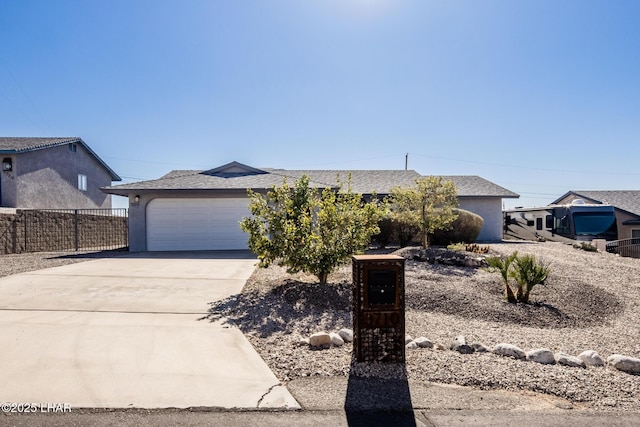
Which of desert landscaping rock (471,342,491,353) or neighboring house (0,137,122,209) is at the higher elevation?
neighboring house (0,137,122,209)

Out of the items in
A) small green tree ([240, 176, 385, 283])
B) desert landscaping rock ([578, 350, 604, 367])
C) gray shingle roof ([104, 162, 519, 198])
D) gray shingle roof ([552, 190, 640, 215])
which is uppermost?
gray shingle roof ([104, 162, 519, 198])

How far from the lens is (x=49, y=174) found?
2317 cm

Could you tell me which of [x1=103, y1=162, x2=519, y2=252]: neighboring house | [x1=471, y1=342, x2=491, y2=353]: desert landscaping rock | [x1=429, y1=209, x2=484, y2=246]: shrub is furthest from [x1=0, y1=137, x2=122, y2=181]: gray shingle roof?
[x1=471, y1=342, x2=491, y2=353]: desert landscaping rock

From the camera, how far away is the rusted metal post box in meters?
4.52

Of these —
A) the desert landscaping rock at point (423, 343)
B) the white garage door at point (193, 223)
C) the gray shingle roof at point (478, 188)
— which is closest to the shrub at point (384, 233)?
the white garage door at point (193, 223)

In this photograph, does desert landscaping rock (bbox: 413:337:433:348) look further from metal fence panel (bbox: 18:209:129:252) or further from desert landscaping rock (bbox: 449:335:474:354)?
metal fence panel (bbox: 18:209:129:252)

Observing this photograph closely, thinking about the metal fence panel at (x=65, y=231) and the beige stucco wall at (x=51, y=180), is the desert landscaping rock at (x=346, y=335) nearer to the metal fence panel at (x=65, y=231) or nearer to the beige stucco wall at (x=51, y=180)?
the metal fence panel at (x=65, y=231)

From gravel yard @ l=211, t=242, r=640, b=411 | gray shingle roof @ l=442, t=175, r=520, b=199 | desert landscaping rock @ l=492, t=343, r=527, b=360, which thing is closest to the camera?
gravel yard @ l=211, t=242, r=640, b=411

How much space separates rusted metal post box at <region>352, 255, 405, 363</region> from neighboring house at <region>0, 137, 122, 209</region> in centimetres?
2289

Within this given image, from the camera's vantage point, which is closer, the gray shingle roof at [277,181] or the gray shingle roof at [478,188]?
the gray shingle roof at [277,181]

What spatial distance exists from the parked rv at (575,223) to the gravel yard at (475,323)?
1002 centimetres

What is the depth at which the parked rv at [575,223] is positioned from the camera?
1973cm

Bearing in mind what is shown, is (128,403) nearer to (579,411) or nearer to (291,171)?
(579,411)

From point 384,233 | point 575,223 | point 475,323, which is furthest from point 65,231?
point 575,223
